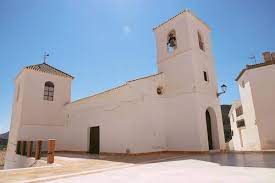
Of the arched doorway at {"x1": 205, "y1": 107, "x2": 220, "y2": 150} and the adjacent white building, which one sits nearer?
the arched doorway at {"x1": 205, "y1": 107, "x2": 220, "y2": 150}

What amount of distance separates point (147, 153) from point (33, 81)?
477 inches

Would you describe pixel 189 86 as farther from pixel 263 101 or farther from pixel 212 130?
pixel 263 101

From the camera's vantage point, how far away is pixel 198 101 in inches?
457

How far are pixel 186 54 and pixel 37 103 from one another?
1305 centimetres

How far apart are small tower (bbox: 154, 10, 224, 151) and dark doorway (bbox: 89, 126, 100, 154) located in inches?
195

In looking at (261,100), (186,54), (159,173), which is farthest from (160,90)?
(261,100)

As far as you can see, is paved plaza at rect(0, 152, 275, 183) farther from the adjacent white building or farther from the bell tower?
the adjacent white building

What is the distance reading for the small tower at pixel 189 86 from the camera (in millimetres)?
11555

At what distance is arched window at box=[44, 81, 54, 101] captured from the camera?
18009 mm

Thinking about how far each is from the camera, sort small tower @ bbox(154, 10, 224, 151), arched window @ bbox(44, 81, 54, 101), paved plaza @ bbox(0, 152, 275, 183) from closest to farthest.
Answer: paved plaza @ bbox(0, 152, 275, 183) → small tower @ bbox(154, 10, 224, 151) → arched window @ bbox(44, 81, 54, 101)

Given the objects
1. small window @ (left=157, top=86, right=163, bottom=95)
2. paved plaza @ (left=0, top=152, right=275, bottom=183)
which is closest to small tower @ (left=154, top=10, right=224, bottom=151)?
small window @ (left=157, top=86, right=163, bottom=95)

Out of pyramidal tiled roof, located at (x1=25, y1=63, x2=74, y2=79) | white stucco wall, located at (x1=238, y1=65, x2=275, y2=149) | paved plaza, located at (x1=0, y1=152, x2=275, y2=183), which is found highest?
pyramidal tiled roof, located at (x1=25, y1=63, x2=74, y2=79)

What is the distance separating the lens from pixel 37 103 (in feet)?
56.6

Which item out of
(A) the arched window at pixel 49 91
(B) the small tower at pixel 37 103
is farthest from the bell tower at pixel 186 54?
(A) the arched window at pixel 49 91
